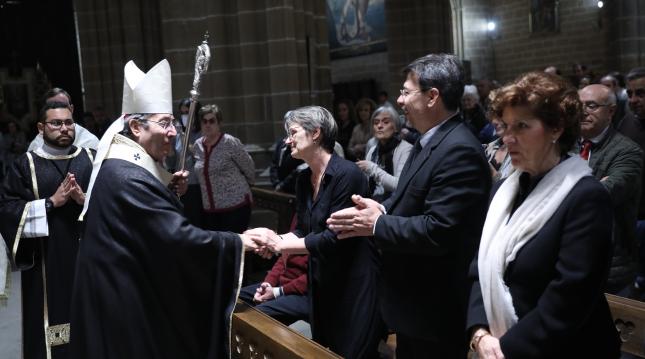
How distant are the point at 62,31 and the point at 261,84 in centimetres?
943

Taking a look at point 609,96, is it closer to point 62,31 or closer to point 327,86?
point 327,86

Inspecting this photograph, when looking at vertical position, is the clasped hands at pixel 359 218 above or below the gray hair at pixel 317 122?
below

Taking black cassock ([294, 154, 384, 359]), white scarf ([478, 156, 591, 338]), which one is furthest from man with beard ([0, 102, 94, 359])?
white scarf ([478, 156, 591, 338])

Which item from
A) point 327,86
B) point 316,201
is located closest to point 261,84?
point 327,86

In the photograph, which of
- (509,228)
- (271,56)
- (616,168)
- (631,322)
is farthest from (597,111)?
(271,56)

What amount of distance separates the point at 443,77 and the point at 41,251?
2.67 metres

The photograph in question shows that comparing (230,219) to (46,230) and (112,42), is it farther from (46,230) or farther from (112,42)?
(112,42)

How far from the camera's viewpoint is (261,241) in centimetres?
296

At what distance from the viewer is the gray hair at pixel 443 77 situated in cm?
258

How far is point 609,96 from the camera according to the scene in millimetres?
3748

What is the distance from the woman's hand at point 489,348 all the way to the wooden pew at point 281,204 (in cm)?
A: 380

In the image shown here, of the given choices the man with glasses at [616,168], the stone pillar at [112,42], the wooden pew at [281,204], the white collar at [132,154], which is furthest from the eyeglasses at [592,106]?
the stone pillar at [112,42]

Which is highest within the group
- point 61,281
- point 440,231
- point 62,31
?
point 62,31

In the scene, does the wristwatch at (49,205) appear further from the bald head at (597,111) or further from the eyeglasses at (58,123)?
the bald head at (597,111)
